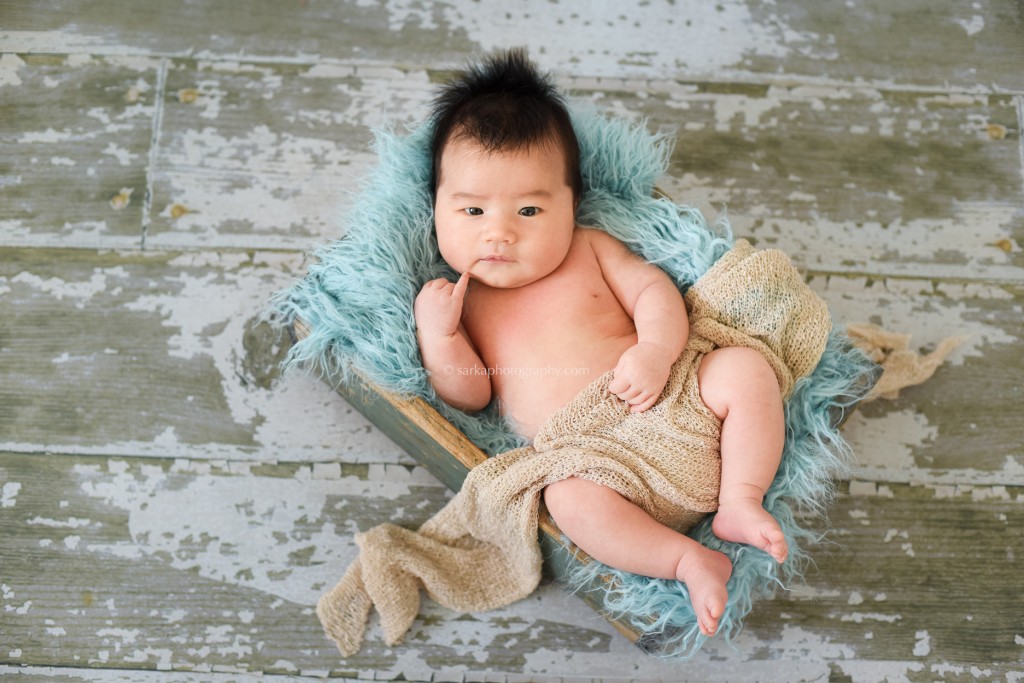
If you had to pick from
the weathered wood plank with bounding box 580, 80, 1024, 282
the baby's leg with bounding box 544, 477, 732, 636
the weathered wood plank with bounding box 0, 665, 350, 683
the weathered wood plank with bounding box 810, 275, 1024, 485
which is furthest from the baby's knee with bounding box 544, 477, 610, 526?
the weathered wood plank with bounding box 580, 80, 1024, 282

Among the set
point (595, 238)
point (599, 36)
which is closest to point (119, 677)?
point (595, 238)

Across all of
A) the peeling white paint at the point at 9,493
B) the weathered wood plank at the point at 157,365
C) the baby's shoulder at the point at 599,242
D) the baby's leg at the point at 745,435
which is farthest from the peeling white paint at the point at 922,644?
the peeling white paint at the point at 9,493

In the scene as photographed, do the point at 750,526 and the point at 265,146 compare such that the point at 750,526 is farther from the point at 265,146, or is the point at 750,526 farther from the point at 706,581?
the point at 265,146

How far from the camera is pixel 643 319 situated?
1.25m

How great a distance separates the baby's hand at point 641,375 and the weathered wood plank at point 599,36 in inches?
30.0

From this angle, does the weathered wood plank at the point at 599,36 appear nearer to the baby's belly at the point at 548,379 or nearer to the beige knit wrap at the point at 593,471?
the beige knit wrap at the point at 593,471

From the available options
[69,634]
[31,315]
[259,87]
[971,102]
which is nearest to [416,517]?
[69,634]

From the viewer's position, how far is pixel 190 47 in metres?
1.68

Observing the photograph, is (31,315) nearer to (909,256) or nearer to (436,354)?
(436,354)

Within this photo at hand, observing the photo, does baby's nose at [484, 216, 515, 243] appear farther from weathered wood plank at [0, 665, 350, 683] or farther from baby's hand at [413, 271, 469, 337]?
weathered wood plank at [0, 665, 350, 683]

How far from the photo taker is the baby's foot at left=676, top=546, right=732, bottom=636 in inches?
42.1

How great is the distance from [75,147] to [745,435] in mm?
1406

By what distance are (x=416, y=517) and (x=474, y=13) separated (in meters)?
1.07

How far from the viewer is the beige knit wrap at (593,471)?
1157 millimetres
